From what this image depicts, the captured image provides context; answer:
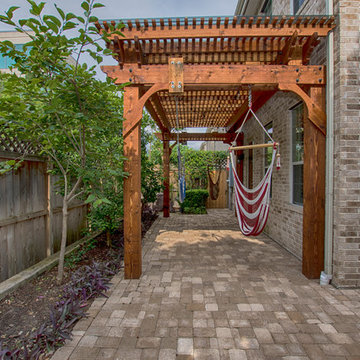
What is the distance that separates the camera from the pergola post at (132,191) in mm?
2902

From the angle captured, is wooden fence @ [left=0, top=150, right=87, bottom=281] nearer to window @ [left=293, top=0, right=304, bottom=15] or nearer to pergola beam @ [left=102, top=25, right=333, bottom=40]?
pergola beam @ [left=102, top=25, right=333, bottom=40]

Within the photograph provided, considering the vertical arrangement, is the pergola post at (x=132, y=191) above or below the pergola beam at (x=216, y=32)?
below

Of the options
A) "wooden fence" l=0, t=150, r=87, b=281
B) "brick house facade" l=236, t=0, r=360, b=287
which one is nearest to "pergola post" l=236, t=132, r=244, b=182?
"brick house facade" l=236, t=0, r=360, b=287

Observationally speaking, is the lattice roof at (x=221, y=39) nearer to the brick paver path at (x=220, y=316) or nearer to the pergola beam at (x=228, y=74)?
the pergola beam at (x=228, y=74)

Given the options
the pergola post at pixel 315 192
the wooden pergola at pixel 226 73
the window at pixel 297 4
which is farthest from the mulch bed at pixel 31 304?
the window at pixel 297 4

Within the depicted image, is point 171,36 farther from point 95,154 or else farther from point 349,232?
point 349,232

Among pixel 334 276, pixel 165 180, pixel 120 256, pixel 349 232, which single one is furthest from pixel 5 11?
pixel 165 180

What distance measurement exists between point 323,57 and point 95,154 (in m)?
3.08

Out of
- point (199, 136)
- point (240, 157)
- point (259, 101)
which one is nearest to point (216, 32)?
point (259, 101)

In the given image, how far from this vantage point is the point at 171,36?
2736 millimetres

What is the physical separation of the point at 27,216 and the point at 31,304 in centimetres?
112

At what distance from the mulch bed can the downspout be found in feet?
8.93

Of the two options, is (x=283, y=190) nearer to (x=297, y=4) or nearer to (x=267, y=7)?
(x=297, y=4)

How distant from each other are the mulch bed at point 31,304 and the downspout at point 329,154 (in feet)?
8.93
